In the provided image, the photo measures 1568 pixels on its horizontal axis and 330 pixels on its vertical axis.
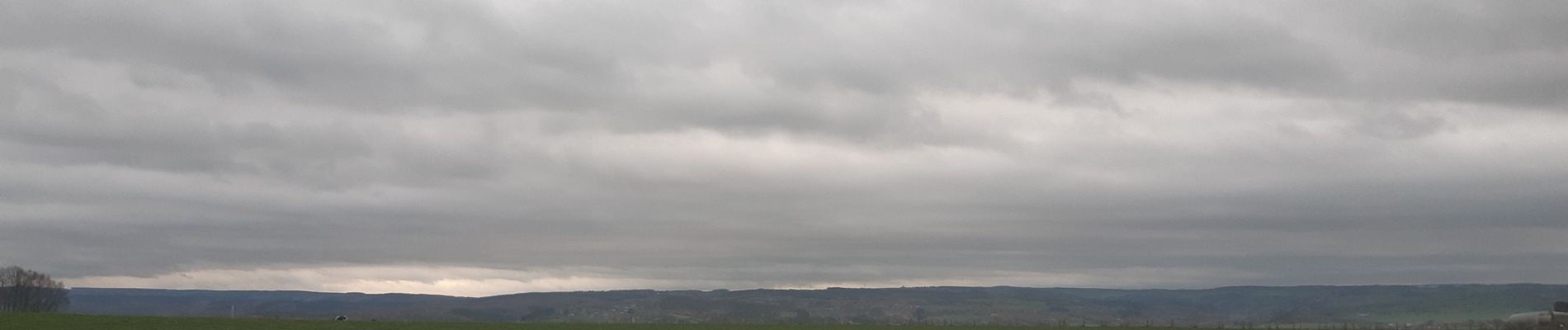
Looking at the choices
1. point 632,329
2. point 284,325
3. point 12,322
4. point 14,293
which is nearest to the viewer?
point 12,322

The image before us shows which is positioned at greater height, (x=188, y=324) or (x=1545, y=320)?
(x=1545, y=320)

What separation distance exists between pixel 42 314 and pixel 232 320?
46.4 ft

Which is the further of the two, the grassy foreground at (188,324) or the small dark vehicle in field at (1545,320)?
the grassy foreground at (188,324)

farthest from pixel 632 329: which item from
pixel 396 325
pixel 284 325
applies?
pixel 284 325

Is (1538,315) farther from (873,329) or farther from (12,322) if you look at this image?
(12,322)

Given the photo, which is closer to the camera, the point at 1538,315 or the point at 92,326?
the point at 1538,315

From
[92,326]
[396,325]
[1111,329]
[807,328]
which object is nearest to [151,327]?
[92,326]

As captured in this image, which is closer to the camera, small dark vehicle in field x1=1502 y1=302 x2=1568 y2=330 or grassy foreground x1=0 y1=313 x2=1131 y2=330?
small dark vehicle in field x1=1502 y1=302 x2=1568 y2=330

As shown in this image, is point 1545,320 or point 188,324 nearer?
point 1545,320

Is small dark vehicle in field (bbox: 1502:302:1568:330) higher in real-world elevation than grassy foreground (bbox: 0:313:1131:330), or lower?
higher

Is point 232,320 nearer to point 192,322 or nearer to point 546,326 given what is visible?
point 192,322

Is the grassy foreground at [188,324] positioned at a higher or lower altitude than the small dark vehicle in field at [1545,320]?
lower

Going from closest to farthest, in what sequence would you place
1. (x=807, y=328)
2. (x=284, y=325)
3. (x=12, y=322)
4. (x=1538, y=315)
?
(x=1538, y=315), (x=12, y=322), (x=284, y=325), (x=807, y=328)

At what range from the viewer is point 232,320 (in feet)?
368
